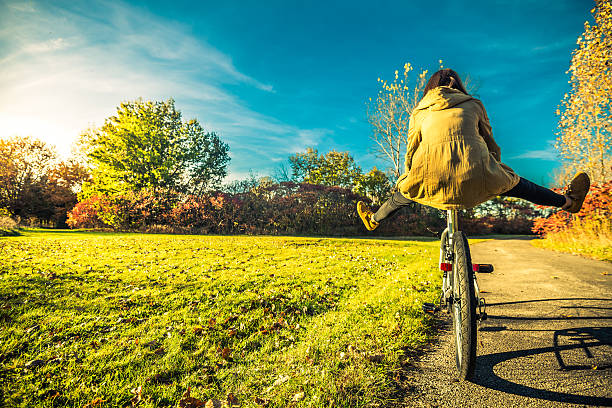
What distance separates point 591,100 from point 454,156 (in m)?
14.4

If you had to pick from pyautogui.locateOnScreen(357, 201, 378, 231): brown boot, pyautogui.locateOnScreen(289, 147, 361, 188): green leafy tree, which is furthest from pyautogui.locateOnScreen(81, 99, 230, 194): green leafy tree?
pyautogui.locateOnScreen(357, 201, 378, 231): brown boot

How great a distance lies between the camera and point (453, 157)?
6.88ft

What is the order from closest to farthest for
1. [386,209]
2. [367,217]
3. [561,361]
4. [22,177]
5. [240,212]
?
[561,361]
[386,209]
[367,217]
[240,212]
[22,177]

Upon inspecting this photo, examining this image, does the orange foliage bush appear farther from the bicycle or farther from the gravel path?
the bicycle

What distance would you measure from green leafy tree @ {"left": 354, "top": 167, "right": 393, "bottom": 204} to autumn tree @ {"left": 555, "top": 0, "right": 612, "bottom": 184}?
10.8 m

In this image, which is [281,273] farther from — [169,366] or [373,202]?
[373,202]

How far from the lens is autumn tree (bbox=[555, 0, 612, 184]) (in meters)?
9.85

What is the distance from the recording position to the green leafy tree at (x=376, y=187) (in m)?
21.7

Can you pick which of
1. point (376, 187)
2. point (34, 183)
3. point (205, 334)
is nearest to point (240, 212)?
point (376, 187)

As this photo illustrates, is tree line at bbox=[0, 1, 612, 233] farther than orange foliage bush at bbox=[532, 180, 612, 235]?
Yes

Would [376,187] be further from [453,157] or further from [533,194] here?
[453,157]

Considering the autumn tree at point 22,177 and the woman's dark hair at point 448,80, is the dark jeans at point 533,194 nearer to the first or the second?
the woman's dark hair at point 448,80

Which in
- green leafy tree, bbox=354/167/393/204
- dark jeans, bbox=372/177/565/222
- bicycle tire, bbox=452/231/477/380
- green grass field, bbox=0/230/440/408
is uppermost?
green leafy tree, bbox=354/167/393/204

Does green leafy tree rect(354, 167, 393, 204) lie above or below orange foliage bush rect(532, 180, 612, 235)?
above
